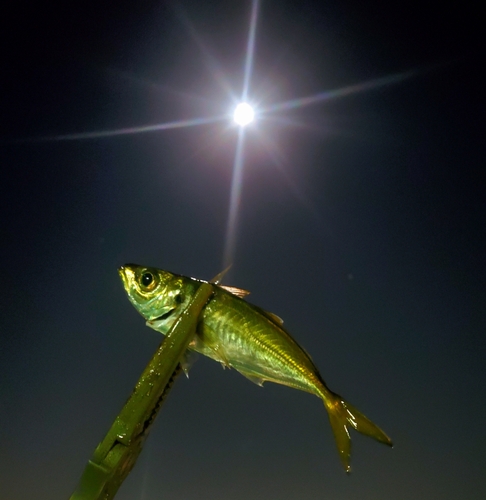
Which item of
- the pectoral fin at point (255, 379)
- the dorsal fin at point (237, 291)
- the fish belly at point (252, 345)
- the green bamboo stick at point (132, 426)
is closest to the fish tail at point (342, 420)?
the fish belly at point (252, 345)

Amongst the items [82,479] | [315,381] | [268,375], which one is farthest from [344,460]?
[82,479]

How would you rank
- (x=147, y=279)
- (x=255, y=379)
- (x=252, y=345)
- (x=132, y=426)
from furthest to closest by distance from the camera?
(x=147, y=279) < (x=255, y=379) < (x=252, y=345) < (x=132, y=426)

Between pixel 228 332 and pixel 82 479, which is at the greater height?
pixel 228 332

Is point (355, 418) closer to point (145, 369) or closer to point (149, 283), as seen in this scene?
point (145, 369)

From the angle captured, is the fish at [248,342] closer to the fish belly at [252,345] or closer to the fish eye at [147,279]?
the fish belly at [252,345]

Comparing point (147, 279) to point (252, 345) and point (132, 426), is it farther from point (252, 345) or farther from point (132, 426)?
point (132, 426)

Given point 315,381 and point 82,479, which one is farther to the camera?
point 315,381

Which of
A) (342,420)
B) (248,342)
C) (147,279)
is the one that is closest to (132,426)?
(248,342)
